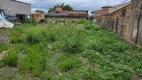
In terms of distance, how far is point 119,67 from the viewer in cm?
454

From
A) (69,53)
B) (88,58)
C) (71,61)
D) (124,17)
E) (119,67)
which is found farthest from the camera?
(124,17)

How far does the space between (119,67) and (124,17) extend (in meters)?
5.86

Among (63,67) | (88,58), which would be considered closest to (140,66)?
(88,58)

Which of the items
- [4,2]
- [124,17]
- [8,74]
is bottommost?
[8,74]

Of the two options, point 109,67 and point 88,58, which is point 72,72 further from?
point 88,58

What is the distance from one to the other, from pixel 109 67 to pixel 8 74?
2562 millimetres

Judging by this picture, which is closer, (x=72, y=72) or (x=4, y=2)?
(x=72, y=72)

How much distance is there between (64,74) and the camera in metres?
4.25

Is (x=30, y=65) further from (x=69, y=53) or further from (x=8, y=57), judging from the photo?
(x=69, y=53)

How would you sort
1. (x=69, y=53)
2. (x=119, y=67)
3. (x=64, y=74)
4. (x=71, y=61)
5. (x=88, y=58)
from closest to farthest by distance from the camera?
(x=64, y=74)
(x=119, y=67)
(x=71, y=61)
(x=88, y=58)
(x=69, y=53)

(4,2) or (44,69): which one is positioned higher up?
(4,2)

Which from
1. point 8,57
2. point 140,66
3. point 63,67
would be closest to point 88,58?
point 63,67

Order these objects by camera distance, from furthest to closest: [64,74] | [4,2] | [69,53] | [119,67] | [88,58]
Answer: [4,2] → [69,53] → [88,58] → [119,67] → [64,74]

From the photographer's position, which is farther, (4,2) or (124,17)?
(4,2)
